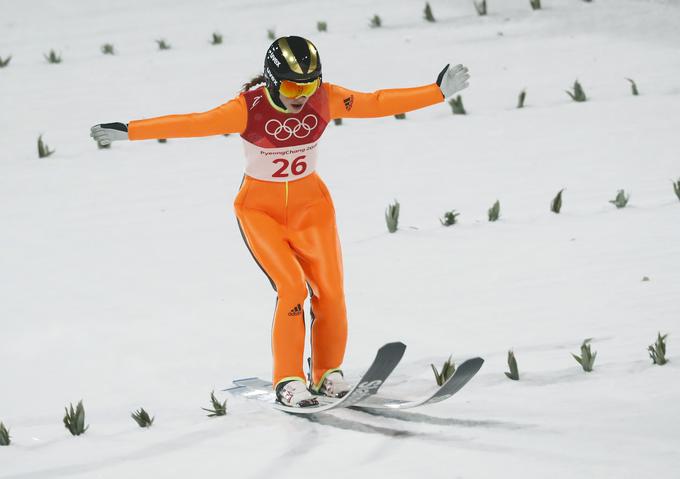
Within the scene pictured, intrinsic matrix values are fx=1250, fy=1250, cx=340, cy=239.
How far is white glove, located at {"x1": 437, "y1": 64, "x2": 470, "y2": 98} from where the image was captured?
19.5 feet

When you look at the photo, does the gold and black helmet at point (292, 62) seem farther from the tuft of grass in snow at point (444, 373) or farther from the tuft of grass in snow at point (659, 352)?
the tuft of grass in snow at point (659, 352)

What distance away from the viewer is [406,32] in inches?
534

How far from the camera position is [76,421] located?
5781 mm

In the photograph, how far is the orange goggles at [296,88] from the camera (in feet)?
18.1

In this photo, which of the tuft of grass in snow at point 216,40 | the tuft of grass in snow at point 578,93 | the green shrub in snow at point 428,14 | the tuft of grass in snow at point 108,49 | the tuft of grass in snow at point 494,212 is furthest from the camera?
the green shrub in snow at point 428,14

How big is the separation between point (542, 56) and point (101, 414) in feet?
25.5

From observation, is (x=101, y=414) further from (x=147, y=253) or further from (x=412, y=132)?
(x=412, y=132)

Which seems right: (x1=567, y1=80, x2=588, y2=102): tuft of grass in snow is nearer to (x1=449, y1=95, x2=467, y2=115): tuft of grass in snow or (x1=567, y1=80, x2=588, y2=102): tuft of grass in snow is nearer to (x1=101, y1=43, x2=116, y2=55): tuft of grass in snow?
(x1=449, y1=95, x2=467, y2=115): tuft of grass in snow

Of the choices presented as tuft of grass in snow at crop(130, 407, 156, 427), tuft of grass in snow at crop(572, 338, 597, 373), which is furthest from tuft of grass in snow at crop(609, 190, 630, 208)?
tuft of grass in snow at crop(130, 407, 156, 427)

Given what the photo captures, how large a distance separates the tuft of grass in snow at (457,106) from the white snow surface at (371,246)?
3.4 inches

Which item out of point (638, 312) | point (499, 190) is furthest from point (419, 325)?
point (499, 190)

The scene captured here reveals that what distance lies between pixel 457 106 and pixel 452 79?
5.52 m

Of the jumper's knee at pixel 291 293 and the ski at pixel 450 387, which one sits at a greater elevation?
the jumper's knee at pixel 291 293

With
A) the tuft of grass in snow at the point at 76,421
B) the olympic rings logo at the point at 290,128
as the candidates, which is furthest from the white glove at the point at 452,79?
the tuft of grass in snow at the point at 76,421
